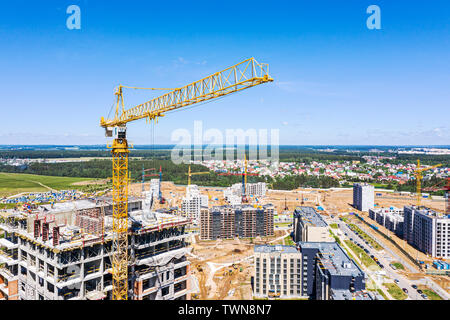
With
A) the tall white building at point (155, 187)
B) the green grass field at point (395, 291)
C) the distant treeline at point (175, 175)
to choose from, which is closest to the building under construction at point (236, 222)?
the green grass field at point (395, 291)

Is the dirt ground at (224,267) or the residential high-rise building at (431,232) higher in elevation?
the residential high-rise building at (431,232)

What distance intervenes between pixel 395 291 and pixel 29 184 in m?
41.8

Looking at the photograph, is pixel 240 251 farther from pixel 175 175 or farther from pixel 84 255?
pixel 175 175

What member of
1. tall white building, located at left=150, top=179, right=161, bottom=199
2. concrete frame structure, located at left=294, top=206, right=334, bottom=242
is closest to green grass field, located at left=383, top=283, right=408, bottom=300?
concrete frame structure, located at left=294, top=206, right=334, bottom=242

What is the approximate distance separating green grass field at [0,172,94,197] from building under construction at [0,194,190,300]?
28.4 meters

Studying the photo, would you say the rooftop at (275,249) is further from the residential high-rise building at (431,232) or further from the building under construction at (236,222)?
the residential high-rise building at (431,232)

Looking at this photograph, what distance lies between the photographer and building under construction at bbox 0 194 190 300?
732 cm

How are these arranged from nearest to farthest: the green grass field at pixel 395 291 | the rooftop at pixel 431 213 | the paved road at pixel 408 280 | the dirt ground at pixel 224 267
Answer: the green grass field at pixel 395 291
the paved road at pixel 408 280
the dirt ground at pixel 224 267
the rooftop at pixel 431 213

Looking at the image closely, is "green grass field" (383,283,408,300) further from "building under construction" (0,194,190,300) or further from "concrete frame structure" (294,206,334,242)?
"building under construction" (0,194,190,300)

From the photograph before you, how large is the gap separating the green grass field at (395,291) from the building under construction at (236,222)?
826 centimetres

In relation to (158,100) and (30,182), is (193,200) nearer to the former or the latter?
(158,100)

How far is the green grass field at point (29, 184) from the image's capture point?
3466 cm

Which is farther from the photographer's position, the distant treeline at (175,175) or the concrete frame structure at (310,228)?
the distant treeline at (175,175)

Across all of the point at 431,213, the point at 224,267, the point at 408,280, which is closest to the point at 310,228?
the point at 408,280
